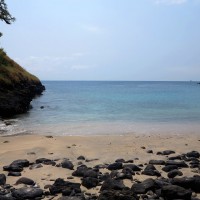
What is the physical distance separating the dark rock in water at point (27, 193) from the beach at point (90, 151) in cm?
55

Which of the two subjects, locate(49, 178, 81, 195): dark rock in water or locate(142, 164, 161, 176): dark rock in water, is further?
locate(142, 164, 161, 176): dark rock in water

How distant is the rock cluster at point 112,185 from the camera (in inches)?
326

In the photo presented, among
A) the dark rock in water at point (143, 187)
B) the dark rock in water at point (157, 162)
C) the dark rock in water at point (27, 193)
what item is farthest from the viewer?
the dark rock in water at point (157, 162)

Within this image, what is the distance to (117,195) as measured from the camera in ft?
26.2

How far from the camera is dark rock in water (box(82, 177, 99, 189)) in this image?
9.33m

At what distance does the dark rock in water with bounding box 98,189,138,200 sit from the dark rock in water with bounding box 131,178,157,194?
48 cm

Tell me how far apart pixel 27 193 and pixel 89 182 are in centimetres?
184

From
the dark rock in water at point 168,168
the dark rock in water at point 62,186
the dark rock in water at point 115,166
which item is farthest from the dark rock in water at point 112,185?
the dark rock in water at point 168,168

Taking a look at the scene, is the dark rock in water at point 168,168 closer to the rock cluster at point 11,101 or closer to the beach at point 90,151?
the beach at point 90,151

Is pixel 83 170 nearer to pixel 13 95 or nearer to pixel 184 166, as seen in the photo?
pixel 184 166

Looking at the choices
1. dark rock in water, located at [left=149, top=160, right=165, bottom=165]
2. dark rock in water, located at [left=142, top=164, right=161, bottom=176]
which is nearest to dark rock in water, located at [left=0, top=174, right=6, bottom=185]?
dark rock in water, located at [left=142, top=164, right=161, bottom=176]

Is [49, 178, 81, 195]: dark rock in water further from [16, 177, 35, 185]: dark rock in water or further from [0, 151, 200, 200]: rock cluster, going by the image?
[16, 177, 35, 185]: dark rock in water

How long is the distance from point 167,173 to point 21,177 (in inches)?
195

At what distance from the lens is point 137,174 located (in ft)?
35.1
